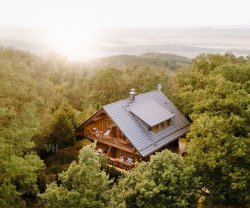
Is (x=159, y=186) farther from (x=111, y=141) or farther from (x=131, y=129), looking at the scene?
(x=111, y=141)

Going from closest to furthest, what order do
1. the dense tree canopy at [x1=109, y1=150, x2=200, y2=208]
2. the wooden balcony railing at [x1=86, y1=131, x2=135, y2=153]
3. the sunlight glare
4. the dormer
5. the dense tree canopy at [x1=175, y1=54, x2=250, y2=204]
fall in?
the dense tree canopy at [x1=109, y1=150, x2=200, y2=208]
the dense tree canopy at [x1=175, y1=54, x2=250, y2=204]
the wooden balcony railing at [x1=86, y1=131, x2=135, y2=153]
the dormer
the sunlight glare

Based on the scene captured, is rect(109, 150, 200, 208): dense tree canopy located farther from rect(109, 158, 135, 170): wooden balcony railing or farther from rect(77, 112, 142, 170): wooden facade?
rect(109, 158, 135, 170): wooden balcony railing

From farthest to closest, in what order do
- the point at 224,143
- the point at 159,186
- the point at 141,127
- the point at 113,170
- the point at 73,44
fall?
the point at 73,44 < the point at 141,127 < the point at 113,170 < the point at 224,143 < the point at 159,186

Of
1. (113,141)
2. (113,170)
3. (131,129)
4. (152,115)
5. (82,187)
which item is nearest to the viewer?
(82,187)

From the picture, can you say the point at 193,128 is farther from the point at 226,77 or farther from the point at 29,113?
the point at 29,113

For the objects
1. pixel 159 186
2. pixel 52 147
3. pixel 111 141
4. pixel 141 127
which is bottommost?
pixel 52 147

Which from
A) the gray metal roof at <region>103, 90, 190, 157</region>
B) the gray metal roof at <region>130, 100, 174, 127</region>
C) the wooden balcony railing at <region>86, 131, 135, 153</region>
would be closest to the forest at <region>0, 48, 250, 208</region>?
the wooden balcony railing at <region>86, 131, 135, 153</region>

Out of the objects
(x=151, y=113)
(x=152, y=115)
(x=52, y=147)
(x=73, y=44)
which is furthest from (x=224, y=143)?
(x=73, y=44)
